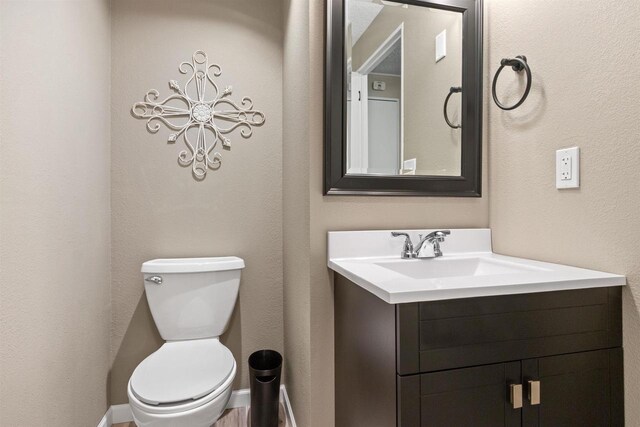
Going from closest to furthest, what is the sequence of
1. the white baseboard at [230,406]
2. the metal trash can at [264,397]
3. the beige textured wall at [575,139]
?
the beige textured wall at [575,139]
the metal trash can at [264,397]
the white baseboard at [230,406]

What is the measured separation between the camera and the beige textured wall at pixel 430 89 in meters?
1.47

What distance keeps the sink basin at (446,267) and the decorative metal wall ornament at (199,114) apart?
1.14 metres

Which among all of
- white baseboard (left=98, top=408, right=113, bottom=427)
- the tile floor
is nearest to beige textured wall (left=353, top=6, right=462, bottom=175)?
the tile floor

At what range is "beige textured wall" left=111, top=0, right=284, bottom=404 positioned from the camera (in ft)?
5.95

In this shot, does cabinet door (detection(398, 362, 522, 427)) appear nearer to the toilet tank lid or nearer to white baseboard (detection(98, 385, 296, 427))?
white baseboard (detection(98, 385, 296, 427))

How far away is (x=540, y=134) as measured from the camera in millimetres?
1255

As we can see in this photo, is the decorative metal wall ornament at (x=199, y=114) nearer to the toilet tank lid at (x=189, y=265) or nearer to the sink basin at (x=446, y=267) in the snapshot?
the toilet tank lid at (x=189, y=265)

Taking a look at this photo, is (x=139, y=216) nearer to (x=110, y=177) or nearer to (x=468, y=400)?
(x=110, y=177)

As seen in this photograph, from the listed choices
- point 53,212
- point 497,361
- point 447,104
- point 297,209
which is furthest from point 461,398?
point 53,212

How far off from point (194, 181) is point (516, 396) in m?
1.65

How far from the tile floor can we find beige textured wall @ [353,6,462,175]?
1.39 meters

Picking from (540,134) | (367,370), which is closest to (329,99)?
(540,134)

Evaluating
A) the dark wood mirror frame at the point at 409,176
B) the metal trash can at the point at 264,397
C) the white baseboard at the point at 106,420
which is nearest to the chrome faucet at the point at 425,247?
the dark wood mirror frame at the point at 409,176

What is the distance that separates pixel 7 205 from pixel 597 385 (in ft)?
5.48
